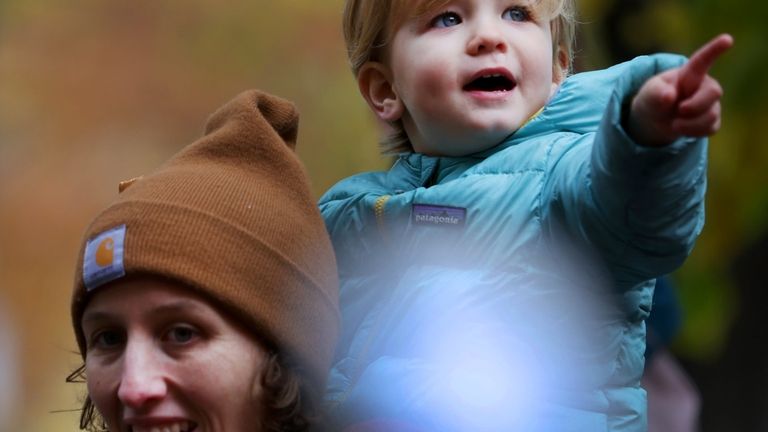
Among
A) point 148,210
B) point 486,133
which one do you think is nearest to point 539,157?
point 486,133

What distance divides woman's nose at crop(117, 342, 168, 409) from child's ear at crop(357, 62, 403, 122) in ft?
2.33

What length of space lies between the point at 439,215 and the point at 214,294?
45 centimetres

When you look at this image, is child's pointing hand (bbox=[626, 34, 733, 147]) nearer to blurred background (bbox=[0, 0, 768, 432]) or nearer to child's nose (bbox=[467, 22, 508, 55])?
child's nose (bbox=[467, 22, 508, 55])

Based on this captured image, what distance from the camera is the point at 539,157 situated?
2.80 m

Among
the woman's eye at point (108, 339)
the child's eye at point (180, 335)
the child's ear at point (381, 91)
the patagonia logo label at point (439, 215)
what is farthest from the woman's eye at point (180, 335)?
the child's ear at point (381, 91)

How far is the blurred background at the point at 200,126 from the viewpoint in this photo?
7113 mm

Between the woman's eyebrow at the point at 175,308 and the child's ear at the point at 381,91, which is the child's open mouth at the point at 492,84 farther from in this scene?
the woman's eyebrow at the point at 175,308

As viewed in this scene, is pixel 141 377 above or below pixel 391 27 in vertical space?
below

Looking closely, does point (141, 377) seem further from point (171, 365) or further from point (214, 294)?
point (214, 294)

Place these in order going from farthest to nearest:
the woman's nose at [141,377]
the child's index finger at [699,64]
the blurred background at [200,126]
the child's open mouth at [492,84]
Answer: the blurred background at [200,126], the child's open mouth at [492,84], the woman's nose at [141,377], the child's index finger at [699,64]

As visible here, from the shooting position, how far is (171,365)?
285 centimetres

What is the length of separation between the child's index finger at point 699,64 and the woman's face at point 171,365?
3.51ft

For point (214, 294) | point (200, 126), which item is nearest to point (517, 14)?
point (214, 294)

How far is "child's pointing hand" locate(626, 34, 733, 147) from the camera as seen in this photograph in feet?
7.27
